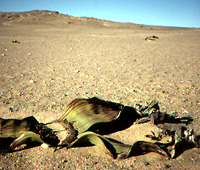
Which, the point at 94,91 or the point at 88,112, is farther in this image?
the point at 94,91

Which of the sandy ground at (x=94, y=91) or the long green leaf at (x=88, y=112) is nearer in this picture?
the sandy ground at (x=94, y=91)

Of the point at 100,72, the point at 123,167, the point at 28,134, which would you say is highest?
the point at 100,72

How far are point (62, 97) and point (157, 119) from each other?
103 cm

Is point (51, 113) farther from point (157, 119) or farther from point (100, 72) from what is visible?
point (100, 72)

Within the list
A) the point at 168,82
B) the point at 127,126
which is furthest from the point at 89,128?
the point at 168,82

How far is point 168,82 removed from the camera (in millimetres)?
2625

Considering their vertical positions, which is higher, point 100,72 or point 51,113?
point 100,72

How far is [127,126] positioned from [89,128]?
33cm

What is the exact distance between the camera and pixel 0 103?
1909 mm

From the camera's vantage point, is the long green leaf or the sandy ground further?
the long green leaf

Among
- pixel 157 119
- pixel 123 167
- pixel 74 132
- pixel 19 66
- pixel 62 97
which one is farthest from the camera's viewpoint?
pixel 19 66

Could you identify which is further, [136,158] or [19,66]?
[19,66]

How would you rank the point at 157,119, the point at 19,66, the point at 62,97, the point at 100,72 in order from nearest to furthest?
1. the point at 157,119
2. the point at 62,97
3. the point at 100,72
4. the point at 19,66

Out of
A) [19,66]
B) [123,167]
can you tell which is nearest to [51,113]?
[123,167]
